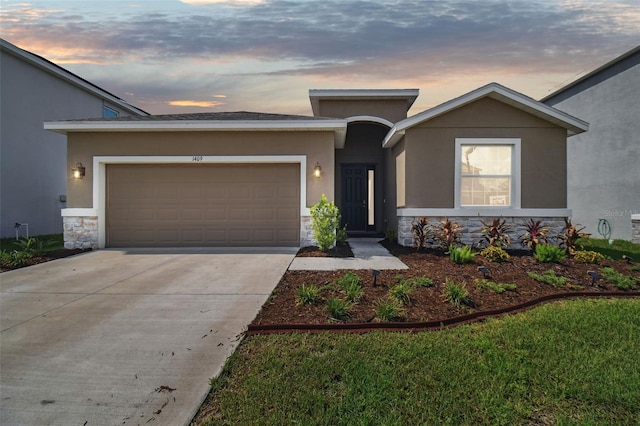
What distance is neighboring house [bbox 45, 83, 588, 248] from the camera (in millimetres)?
9406

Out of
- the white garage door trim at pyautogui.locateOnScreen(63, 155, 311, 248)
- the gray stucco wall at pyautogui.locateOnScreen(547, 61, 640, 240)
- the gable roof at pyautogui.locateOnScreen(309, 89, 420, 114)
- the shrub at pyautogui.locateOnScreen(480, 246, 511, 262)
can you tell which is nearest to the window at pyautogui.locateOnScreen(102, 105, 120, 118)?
the white garage door trim at pyautogui.locateOnScreen(63, 155, 311, 248)

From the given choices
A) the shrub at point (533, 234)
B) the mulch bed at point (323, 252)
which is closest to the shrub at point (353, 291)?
the mulch bed at point (323, 252)

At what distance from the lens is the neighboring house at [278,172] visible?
941cm

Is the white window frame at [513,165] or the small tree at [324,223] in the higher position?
the white window frame at [513,165]

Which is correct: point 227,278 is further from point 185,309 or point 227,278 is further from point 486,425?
point 486,425

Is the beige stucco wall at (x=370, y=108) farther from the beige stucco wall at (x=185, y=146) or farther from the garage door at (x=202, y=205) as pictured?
the garage door at (x=202, y=205)

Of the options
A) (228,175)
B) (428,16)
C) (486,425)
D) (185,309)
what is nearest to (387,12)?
(428,16)

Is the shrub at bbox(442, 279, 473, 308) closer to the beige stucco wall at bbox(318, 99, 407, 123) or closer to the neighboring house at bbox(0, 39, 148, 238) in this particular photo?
the beige stucco wall at bbox(318, 99, 407, 123)

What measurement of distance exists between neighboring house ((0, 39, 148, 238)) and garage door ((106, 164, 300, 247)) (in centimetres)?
408

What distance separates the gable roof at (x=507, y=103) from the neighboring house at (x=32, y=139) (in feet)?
38.4

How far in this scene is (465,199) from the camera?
978cm

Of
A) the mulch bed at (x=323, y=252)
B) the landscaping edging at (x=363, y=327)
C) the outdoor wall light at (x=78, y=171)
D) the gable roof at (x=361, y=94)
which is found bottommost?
the landscaping edging at (x=363, y=327)

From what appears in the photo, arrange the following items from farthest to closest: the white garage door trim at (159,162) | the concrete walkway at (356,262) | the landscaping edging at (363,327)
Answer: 1. the white garage door trim at (159,162)
2. the concrete walkway at (356,262)
3. the landscaping edging at (363,327)

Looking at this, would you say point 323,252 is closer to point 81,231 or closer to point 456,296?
point 456,296
